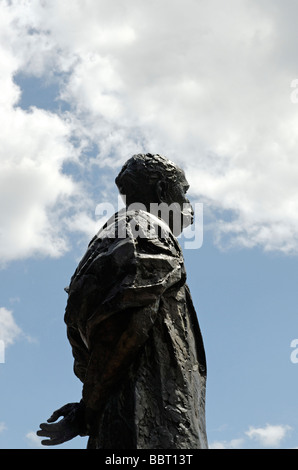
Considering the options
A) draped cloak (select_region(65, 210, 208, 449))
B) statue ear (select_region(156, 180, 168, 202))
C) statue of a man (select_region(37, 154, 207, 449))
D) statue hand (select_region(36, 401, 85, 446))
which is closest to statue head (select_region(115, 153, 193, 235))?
statue ear (select_region(156, 180, 168, 202))

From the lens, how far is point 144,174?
7.16m

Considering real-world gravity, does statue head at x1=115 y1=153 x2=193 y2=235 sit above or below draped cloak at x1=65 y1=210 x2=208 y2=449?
above

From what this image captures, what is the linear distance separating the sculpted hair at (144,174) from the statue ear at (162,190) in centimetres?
4

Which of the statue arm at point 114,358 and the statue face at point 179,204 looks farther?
the statue face at point 179,204

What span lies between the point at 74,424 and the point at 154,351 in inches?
40.0

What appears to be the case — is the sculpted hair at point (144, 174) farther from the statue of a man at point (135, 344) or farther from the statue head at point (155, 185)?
the statue of a man at point (135, 344)

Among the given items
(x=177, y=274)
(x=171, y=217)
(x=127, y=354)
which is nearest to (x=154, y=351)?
(x=127, y=354)

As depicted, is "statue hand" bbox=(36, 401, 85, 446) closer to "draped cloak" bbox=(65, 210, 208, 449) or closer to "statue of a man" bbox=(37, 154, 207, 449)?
"statue of a man" bbox=(37, 154, 207, 449)

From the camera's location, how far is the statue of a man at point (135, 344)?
19.0 feet

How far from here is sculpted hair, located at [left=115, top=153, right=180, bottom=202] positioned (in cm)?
716

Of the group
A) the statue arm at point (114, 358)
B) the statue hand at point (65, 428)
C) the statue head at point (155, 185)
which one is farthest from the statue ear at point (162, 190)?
the statue hand at point (65, 428)

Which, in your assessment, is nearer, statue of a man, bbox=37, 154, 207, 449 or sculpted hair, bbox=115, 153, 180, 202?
statue of a man, bbox=37, 154, 207, 449
